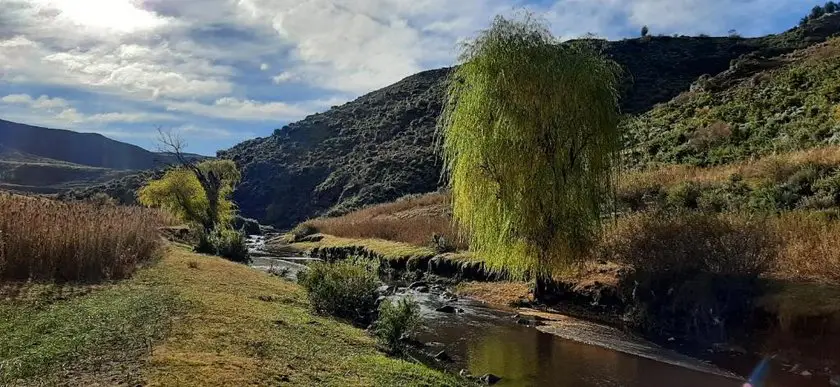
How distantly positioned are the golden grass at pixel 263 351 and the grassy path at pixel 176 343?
19 mm

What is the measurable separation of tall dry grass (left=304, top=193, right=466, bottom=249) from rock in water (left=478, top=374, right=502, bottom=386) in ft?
53.7

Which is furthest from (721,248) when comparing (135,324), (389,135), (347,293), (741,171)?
(389,135)

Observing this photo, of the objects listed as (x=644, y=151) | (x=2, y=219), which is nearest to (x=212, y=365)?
(x=2, y=219)

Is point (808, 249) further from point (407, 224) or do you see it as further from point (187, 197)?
point (187, 197)

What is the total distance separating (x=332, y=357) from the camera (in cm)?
1059

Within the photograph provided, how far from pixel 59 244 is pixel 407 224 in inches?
1207

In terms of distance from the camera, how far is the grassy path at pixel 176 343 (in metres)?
7.88

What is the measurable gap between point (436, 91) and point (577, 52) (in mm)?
88134

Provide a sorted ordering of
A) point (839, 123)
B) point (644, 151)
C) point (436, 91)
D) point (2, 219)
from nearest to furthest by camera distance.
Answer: point (2, 219)
point (839, 123)
point (644, 151)
point (436, 91)

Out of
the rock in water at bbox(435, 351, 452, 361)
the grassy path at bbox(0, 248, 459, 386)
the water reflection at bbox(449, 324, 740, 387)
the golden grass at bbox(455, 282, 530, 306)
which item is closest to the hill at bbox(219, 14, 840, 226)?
the golden grass at bbox(455, 282, 530, 306)

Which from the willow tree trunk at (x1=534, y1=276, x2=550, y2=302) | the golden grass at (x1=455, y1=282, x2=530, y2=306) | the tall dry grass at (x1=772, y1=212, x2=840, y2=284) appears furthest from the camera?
the golden grass at (x1=455, y1=282, x2=530, y2=306)

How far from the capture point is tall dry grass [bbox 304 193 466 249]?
3794 cm

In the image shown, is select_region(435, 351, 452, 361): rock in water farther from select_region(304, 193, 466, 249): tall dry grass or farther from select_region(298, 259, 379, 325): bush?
select_region(304, 193, 466, 249): tall dry grass

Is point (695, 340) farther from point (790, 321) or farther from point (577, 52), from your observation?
point (577, 52)
